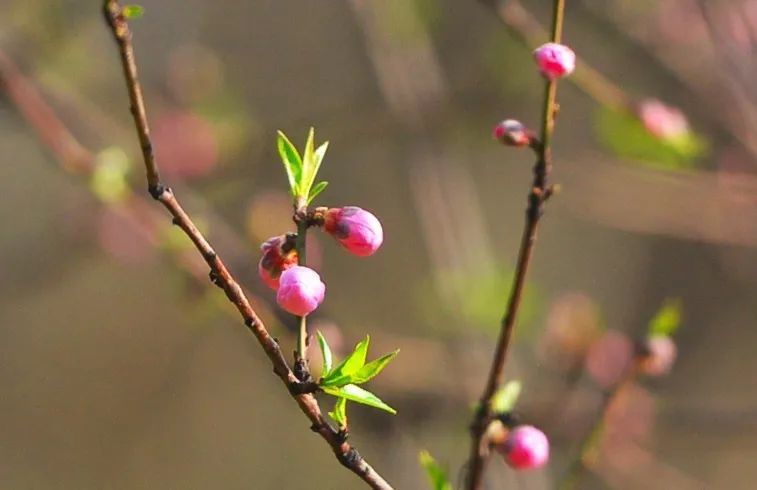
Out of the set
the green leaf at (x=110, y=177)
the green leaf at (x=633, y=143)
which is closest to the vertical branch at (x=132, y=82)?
the green leaf at (x=110, y=177)

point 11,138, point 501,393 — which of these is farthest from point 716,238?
point 11,138

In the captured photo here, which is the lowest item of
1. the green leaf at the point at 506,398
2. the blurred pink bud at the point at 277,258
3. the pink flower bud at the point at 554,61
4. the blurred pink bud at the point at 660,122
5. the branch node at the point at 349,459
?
the branch node at the point at 349,459

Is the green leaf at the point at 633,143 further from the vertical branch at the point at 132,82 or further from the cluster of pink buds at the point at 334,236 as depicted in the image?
the vertical branch at the point at 132,82

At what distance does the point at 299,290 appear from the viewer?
755 mm

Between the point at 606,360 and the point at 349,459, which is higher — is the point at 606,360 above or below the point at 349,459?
above

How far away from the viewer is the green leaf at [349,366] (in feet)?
2.63

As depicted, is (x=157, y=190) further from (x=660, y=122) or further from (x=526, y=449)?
(x=660, y=122)

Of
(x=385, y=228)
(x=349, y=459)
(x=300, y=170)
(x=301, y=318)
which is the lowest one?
(x=349, y=459)

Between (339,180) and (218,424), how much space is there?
1026 millimetres

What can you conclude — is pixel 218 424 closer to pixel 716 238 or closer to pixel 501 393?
pixel 716 238

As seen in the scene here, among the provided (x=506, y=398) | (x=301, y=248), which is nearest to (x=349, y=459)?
(x=301, y=248)

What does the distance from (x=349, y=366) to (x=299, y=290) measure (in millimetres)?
92

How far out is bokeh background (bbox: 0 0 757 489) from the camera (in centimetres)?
211

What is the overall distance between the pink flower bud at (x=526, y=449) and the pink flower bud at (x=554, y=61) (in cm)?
37
